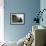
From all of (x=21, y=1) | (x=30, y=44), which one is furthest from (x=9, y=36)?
(x=30, y=44)

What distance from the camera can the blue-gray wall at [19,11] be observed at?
18.3 ft

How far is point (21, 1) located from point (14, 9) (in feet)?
1.45

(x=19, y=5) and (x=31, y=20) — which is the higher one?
(x=19, y=5)

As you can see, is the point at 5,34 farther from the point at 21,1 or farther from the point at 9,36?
the point at 21,1

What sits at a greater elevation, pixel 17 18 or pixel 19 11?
pixel 19 11

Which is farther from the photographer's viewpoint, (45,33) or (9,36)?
(9,36)

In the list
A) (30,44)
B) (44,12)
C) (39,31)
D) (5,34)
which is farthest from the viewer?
(5,34)

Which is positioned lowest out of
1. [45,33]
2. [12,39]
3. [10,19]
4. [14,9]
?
[12,39]

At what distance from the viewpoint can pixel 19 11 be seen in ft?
18.5

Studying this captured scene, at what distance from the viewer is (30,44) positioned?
3.42m

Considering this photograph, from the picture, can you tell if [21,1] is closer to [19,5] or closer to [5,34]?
[19,5]

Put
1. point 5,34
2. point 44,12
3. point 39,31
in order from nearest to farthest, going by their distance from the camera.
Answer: point 39,31 → point 44,12 → point 5,34

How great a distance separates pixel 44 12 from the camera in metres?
4.95

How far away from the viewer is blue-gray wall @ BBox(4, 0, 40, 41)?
558 cm
